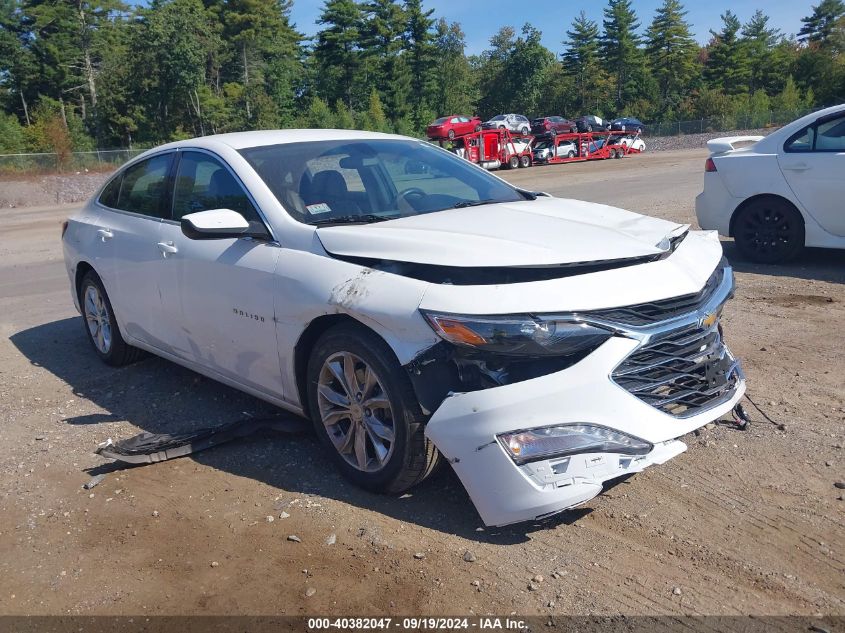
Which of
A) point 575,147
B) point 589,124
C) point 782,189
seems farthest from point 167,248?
point 589,124

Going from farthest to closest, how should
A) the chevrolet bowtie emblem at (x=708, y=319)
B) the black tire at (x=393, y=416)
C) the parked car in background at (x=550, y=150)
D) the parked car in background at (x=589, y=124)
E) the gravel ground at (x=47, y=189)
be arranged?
the parked car in background at (x=589, y=124) < the parked car in background at (x=550, y=150) < the gravel ground at (x=47, y=189) < the chevrolet bowtie emblem at (x=708, y=319) < the black tire at (x=393, y=416)

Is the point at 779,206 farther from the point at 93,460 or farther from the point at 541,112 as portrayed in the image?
the point at 541,112

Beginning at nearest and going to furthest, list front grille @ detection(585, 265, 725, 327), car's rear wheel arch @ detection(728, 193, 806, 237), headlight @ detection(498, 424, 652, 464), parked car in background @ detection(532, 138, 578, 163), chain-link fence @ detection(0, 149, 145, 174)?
headlight @ detection(498, 424, 652, 464)
front grille @ detection(585, 265, 725, 327)
car's rear wheel arch @ detection(728, 193, 806, 237)
chain-link fence @ detection(0, 149, 145, 174)
parked car in background @ detection(532, 138, 578, 163)

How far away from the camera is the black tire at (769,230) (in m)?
8.27

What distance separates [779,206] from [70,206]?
27.9 meters

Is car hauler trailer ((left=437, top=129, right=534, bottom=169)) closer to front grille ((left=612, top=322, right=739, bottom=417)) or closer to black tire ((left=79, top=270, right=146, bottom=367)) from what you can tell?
black tire ((left=79, top=270, right=146, bottom=367))

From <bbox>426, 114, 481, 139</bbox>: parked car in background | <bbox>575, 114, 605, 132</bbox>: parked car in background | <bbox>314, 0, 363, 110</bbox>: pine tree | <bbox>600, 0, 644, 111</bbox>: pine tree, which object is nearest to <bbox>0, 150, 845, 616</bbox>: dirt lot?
<bbox>426, 114, 481, 139</bbox>: parked car in background

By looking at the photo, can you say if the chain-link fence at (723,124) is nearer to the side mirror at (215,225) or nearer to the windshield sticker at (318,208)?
the windshield sticker at (318,208)

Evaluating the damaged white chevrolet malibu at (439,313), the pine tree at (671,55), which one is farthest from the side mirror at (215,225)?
the pine tree at (671,55)

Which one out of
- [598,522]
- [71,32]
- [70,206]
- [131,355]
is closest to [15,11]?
[71,32]

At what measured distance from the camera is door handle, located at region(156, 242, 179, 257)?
4871mm

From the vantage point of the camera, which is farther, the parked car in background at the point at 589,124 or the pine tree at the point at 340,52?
the pine tree at the point at 340,52

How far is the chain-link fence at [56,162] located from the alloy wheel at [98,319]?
34.8 metres

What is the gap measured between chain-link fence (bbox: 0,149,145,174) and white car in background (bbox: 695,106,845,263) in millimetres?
35810
